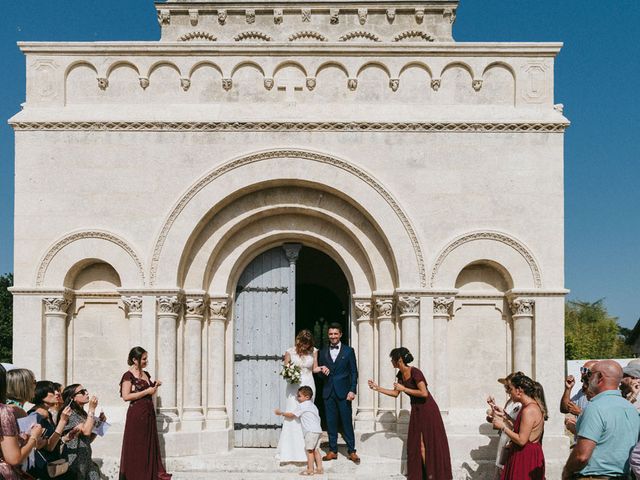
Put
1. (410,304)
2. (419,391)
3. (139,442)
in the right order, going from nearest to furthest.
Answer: (419,391) < (139,442) < (410,304)

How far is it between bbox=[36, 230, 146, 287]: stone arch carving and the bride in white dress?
9.37 feet

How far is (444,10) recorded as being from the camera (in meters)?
17.0

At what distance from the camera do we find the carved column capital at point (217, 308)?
12852 mm

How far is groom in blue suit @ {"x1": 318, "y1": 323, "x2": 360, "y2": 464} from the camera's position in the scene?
12008 millimetres

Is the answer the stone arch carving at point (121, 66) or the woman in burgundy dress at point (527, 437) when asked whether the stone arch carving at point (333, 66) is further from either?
the woman in burgundy dress at point (527, 437)

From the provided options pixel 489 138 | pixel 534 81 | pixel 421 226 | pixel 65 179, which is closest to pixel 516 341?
pixel 421 226

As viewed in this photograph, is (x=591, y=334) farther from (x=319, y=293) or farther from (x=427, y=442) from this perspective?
(x=427, y=442)

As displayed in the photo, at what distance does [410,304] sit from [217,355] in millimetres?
3393

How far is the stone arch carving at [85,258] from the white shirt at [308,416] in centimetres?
338

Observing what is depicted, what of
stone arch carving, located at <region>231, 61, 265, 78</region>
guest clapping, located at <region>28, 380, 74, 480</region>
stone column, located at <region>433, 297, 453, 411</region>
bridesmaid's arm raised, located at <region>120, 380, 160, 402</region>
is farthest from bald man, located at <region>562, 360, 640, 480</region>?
stone arch carving, located at <region>231, 61, 265, 78</region>

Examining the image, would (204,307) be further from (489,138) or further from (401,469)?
(489,138)

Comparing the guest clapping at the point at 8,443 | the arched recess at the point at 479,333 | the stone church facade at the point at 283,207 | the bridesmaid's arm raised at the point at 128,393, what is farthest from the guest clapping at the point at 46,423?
the arched recess at the point at 479,333

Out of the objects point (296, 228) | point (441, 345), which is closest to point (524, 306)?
point (441, 345)

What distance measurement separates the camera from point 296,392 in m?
11.8
